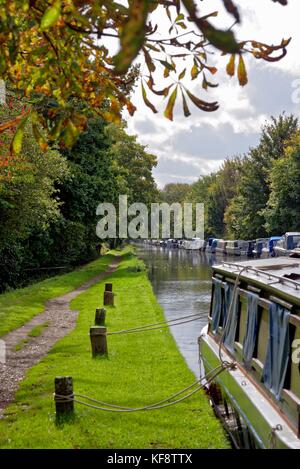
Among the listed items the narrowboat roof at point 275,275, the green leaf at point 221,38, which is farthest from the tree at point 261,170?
the green leaf at point 221,38

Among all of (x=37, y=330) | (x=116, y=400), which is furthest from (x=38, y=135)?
(x=37, y=330)

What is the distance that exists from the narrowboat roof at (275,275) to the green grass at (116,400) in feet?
7.38

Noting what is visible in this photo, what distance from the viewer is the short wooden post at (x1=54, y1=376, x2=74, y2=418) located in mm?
8031

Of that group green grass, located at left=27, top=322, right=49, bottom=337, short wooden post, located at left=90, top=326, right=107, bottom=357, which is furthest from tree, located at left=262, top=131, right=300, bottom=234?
short wooden post, located at left=90, top=326, right=107, bottom=357

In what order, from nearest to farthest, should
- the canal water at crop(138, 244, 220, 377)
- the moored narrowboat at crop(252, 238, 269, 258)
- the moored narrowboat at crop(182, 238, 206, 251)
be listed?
1. the canal water at crop(138, 244, 220, 377)
2. the moored narrowboat at crop(252, 238, 269, 258)
3. the moored narrowboat at crop(182, 238, 206, 251)

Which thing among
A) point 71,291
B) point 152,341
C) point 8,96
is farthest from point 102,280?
point 152,341

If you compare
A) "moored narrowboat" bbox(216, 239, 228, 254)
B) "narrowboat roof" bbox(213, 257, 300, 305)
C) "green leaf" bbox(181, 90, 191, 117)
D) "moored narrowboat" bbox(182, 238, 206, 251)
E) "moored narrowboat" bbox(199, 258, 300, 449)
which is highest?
"green leaf" bbox(181, 90, 191, 117)

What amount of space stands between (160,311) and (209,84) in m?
17.1

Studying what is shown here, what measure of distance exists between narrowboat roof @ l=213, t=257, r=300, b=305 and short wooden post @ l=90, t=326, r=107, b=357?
350 cm

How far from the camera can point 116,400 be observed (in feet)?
31.1

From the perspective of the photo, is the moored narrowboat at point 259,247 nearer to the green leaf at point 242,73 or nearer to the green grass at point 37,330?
the green grass at point 37,330

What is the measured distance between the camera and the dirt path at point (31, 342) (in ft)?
35.3

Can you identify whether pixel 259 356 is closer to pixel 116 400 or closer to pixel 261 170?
pixel 116 400

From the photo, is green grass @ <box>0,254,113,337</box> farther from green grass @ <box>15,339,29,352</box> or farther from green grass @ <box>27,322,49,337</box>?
green grass @ <box>15,339,29,352</box>
